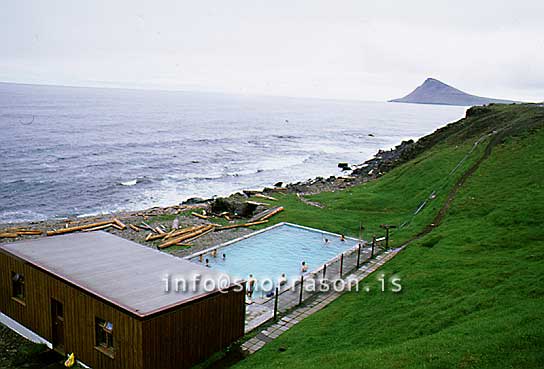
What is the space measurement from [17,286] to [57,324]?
3.36 meters

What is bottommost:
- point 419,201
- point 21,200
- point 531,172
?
point 21,200

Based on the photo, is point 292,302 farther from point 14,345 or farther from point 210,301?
point 14,345

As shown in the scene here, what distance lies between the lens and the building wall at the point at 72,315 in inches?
571

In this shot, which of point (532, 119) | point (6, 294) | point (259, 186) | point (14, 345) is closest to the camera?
point (14, 345)

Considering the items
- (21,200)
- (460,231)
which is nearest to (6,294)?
(460,231)

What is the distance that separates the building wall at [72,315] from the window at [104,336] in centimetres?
17

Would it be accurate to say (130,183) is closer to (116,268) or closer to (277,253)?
(277,253)

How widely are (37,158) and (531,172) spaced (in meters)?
77.2

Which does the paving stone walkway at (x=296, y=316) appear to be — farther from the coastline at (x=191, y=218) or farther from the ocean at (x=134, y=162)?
the ocean at (x=134, y=162)

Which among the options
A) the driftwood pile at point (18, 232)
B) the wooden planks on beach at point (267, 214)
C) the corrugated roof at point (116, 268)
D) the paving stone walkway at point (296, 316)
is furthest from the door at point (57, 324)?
the driftwood pile at point (18, 232)

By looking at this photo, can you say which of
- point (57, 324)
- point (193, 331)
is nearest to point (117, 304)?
point (193, 331)

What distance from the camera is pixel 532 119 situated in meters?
49.3

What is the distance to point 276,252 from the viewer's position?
30609 millimetres

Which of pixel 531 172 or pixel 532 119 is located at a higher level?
pixel 532 119
